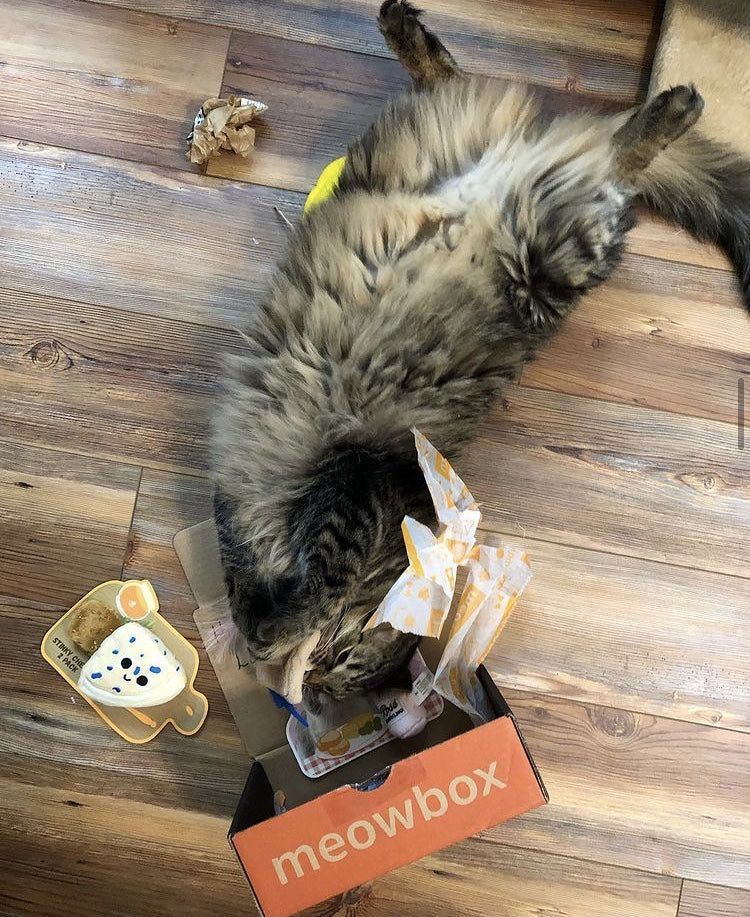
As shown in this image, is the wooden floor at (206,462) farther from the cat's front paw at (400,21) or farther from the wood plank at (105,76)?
the cat's front paw at (400,21)

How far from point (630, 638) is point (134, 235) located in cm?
139

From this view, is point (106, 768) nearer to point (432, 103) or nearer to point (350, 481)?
point (350, 481)

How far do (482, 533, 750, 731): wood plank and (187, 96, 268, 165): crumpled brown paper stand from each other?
101cm

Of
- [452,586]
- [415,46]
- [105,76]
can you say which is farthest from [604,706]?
[105,76]

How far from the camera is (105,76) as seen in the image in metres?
1.56

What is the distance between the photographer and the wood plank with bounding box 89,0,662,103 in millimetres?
1561

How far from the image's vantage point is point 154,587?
1522mm

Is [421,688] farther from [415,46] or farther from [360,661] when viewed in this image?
[415,46]

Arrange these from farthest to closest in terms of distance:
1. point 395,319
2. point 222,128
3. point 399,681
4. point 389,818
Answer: point 222,128, point 399,681, point 395,319, point 389,818

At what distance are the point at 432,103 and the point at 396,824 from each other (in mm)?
1308

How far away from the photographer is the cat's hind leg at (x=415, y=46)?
4.59 feet

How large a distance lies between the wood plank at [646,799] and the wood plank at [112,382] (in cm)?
102

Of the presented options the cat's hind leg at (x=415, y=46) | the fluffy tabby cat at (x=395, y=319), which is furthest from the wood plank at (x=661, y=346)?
the cat's hind leg at (x=415, y=46)

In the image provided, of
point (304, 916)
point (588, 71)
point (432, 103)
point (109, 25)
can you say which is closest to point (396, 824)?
point (304, 916)
